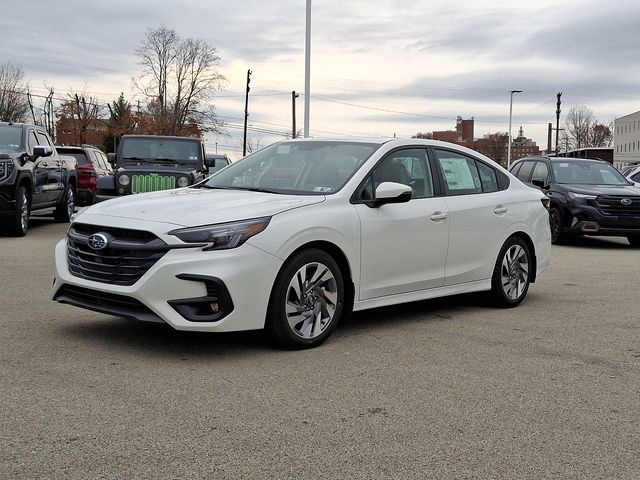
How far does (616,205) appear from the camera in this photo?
14.1 metres

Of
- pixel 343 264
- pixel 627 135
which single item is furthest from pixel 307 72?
pixel 627 135

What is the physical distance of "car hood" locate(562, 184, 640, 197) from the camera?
1423 cm

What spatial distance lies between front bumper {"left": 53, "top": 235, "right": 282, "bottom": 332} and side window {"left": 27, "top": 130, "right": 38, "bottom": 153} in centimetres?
913

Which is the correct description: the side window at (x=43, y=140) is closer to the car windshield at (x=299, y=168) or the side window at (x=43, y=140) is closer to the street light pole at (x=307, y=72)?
the car windshield at (x=299, y=168)

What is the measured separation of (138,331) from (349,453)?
111 inches

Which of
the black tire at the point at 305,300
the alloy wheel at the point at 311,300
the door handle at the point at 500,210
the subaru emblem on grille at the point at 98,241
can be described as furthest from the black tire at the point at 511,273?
the subaru emblem on grille at the point at 98,241

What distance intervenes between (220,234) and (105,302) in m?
0.99

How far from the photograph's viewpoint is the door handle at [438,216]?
6551 mm

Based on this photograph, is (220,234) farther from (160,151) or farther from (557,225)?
(557,225)

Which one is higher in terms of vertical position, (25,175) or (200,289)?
(25,175)

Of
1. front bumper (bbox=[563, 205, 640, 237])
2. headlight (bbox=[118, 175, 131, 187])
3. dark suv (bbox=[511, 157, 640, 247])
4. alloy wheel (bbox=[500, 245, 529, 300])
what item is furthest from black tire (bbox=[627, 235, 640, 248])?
headlight (bbox=[118, 175, 131, 187])

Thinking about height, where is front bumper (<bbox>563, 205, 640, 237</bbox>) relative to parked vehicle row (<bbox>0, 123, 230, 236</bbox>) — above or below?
below

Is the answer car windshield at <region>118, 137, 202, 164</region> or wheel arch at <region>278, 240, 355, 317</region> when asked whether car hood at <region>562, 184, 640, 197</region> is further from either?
wheel arch at <region>278, 240, 355, 317</region>

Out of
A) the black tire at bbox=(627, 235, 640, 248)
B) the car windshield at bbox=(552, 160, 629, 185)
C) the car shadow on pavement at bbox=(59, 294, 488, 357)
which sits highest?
the car windshield at bbox=(552, 160, 629, 185)
